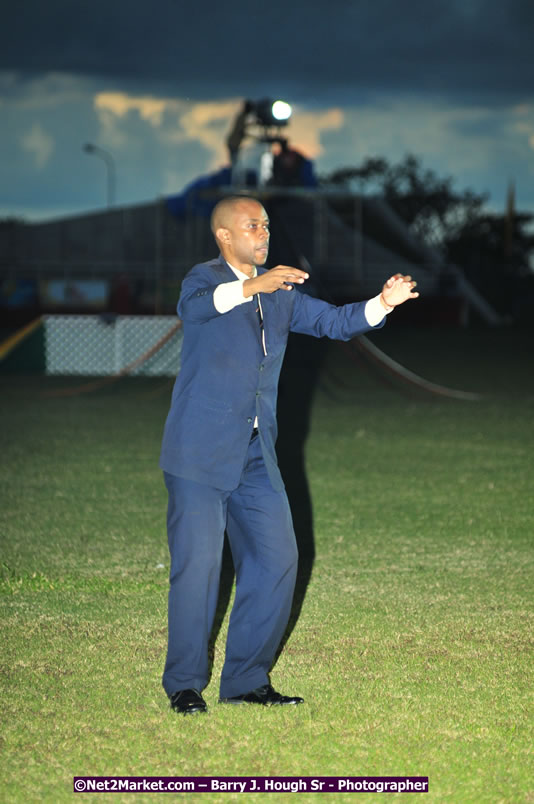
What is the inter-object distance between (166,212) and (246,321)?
42.0 m

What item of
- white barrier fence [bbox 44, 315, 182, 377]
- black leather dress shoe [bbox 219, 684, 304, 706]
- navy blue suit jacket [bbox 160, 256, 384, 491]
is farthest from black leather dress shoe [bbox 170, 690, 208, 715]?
white barrier fence [bbox 44, 315, 182, 377]

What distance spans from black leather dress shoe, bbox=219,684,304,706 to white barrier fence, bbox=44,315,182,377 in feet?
54.1

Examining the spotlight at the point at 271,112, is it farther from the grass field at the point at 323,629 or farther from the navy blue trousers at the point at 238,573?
the navy blue trousers at the point at 238,573

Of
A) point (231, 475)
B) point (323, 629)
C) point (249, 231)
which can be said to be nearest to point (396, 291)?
point (249, 231)

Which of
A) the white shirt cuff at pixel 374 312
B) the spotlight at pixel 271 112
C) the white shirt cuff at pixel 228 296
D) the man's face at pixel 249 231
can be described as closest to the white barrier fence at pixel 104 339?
the spotlight at pixel 271 112

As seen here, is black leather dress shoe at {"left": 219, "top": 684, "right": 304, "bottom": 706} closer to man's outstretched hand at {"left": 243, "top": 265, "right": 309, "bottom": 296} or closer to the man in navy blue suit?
the man in navy blue suit

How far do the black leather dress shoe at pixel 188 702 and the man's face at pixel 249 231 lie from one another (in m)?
1.64

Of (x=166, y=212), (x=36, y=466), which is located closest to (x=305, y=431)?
(x=36, y=466)

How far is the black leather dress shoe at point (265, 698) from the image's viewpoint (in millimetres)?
4258

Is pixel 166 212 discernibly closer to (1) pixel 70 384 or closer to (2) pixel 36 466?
(1) pixel 70 384

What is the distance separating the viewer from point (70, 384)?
19031 millimetres

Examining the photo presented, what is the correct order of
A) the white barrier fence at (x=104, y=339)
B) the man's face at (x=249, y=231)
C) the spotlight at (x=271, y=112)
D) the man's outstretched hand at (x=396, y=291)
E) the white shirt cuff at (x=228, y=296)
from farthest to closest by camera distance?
1. the spotlight at (x=271, y=112)
2. the white barrier fence at (x=104, y=339)
3. the man's outstretched hand at (x=396, y=291)
4. the man's face at (x=249, y=231)
5. the white shirt cuff at (x=228, y=296)

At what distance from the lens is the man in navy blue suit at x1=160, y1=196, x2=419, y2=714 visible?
4125mm

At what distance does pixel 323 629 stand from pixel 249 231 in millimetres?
2183
